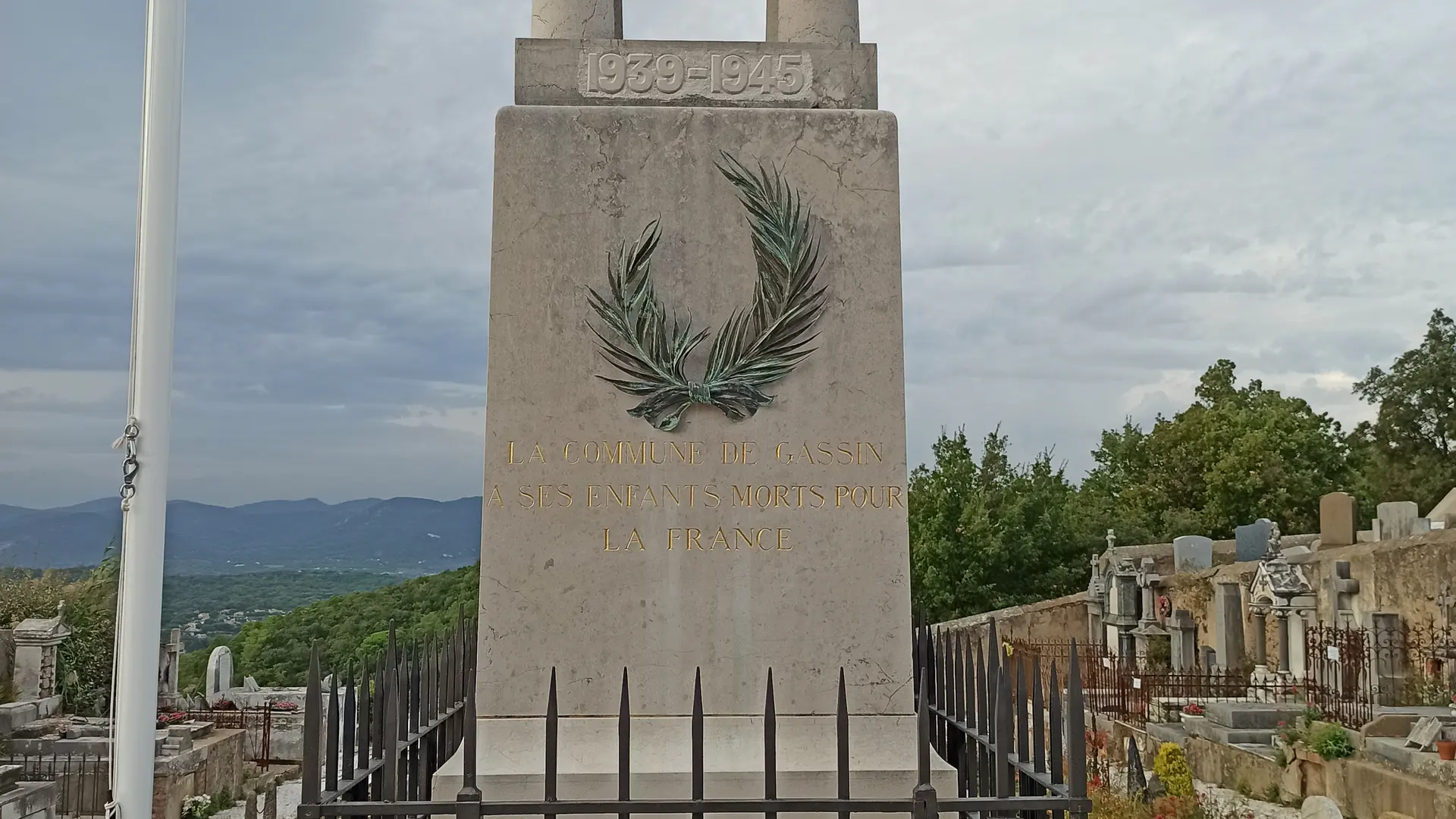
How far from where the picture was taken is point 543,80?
5.31 metres

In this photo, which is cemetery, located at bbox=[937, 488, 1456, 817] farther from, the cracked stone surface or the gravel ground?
Result: the gravel ground

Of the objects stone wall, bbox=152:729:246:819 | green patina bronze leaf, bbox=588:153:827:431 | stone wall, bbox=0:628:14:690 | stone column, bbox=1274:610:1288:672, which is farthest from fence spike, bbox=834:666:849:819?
stone column, bbox=1274:610:1288:672

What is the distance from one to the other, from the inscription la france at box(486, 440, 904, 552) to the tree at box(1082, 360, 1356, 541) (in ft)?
138

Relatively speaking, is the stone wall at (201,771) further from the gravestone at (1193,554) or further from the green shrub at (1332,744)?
the gravestone at (1193,554)

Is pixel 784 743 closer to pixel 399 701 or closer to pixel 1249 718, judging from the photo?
pixel 399 701

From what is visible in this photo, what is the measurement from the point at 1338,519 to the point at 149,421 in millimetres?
29150

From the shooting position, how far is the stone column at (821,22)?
548cm

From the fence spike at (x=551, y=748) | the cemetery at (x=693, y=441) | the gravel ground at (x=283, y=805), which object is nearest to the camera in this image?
the fence spike at (x=551, y=748)

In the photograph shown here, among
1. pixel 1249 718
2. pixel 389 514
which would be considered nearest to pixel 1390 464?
pixel 1249 718

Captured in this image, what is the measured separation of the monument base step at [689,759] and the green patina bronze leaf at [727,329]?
1327mm

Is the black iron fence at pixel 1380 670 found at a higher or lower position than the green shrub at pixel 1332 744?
higher

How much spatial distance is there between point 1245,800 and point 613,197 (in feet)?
41.7

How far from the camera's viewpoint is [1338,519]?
28.0 metres

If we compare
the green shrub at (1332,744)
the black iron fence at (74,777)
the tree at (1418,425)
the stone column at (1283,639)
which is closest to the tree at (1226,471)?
the tree at (1418,425)
